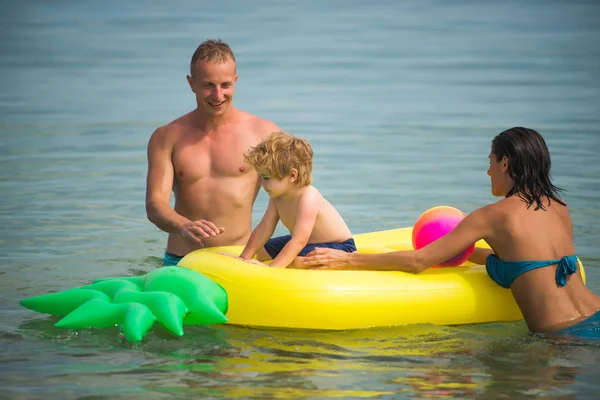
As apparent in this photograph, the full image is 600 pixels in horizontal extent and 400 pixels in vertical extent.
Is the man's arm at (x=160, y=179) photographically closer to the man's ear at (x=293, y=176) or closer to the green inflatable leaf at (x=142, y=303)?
the green inflatable leaf at (x=142, y=303)

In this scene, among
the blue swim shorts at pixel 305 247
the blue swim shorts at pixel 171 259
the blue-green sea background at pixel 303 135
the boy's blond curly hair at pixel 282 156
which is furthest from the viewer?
the blue swim shorts at pixel 171 259

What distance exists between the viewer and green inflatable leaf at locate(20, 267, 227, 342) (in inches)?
188

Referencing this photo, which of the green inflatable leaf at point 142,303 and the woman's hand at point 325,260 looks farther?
the woman's hand at point 325,260

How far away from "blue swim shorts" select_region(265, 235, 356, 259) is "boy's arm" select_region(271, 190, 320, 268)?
0.12m

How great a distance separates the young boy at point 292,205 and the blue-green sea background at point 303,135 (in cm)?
49

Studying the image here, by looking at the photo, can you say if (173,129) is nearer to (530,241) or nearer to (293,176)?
(293,176)

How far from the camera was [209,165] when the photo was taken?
19.7ft

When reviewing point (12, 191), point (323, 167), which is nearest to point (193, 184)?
point (12, 191)

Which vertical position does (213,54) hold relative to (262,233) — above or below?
above

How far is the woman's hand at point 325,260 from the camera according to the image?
5.23m

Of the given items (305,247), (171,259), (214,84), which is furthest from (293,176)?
(171,259)

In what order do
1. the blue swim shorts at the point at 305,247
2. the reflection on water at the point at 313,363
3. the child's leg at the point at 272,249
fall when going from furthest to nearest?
the child's leg at the point at 272,249 → the blue swim shorts at the point at 305,247 → the reflection on water at the point at 313,363

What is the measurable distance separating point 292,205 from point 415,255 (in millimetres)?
672

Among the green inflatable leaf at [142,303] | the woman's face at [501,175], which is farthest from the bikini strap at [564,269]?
the green inflatable leaf at [142,303]
